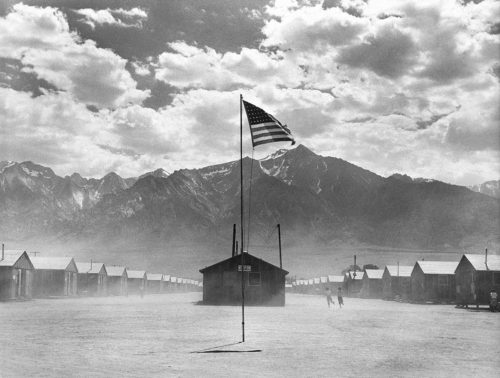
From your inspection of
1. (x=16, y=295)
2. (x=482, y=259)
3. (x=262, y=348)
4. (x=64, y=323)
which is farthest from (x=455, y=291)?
(x=262, y=348)

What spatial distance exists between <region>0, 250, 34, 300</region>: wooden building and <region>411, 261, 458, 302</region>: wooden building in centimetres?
5379

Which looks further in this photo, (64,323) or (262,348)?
(64,323)

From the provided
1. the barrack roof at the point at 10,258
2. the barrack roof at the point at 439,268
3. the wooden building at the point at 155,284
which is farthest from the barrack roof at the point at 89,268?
the barrack roof at the point at 439,268

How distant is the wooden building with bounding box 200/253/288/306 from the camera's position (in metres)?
62.4

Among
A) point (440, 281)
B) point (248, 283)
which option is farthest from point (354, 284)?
point (248, 283)

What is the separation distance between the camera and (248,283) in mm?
62375

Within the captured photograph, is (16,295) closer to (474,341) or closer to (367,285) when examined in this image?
(474,341)

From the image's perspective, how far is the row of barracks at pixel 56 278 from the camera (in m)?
73.0

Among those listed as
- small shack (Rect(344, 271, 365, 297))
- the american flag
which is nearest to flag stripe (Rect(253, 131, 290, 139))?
the american flag

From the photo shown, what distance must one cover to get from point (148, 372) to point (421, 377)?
7.38m

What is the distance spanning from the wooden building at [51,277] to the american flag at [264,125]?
6976cm

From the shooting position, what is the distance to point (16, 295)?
74.2 m

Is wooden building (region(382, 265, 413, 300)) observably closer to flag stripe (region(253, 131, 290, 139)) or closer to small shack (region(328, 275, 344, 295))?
small shack (region(328, 275, 344, 295))

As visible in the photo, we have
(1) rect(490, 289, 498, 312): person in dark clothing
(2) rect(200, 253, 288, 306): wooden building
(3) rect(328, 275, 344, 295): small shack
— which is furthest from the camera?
(3) rect(328, 275, 344, 295): small shack
